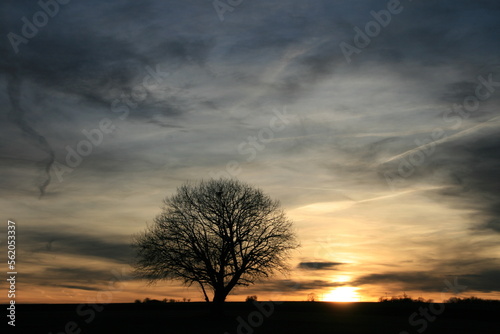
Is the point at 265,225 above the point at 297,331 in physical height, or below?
above

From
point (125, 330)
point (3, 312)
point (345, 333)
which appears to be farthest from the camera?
point (3, 312)

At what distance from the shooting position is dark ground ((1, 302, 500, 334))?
3994 centimetres

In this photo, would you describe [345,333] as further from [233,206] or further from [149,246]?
[149,246]

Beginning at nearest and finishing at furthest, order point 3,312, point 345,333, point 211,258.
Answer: point 345,333, point 211,258, point 3,312

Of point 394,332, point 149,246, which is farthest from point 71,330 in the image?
point 394,332

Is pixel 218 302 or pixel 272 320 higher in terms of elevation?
pixel 218 302

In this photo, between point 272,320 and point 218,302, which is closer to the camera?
point 218,302

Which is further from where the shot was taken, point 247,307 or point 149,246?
point 247,307

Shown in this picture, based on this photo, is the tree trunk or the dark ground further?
the tree trunk

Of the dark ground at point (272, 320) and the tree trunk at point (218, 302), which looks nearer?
the dark ground at point (272, 320)

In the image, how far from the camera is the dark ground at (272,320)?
39938 mm

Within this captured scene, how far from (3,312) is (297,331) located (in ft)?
150

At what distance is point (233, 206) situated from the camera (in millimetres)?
50469

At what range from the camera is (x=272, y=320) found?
50.1 metres
